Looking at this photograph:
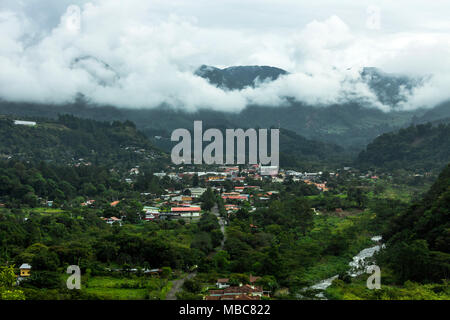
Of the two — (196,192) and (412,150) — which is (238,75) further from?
(196,192)

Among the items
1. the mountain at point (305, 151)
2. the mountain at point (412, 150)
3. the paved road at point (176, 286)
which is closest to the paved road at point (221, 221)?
the paved road at point (176, 286)

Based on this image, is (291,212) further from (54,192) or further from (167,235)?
(54,192)

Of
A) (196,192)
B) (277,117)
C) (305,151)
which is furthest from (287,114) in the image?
(196,192)

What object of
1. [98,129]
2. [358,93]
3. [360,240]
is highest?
[358,93]

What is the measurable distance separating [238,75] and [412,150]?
344 ft

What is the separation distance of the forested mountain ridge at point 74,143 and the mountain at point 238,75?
75.3 m

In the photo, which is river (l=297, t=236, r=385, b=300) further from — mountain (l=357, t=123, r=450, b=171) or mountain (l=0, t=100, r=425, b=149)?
mountain (l=0, t=100, r=425, b=149)

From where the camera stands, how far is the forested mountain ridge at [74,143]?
6800 centimetres

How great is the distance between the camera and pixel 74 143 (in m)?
74.9

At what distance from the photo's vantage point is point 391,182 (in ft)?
181

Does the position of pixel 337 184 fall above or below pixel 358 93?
below

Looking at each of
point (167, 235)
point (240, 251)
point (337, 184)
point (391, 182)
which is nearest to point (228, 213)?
point (167, 235)
